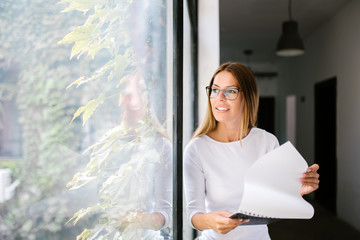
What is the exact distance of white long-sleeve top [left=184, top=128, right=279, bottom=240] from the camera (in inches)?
38.4

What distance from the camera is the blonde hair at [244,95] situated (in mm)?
1039

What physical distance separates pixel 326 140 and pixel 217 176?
181 inches

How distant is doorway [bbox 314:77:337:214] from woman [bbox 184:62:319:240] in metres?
3.98

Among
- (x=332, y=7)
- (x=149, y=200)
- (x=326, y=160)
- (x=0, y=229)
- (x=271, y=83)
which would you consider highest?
(x=332, y=7)

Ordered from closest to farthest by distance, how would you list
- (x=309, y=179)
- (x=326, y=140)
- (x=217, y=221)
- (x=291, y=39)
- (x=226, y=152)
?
(x=217, y=221)
(x=309, y=179)
(x=226, y=152)
(x=291, y=39)
(x=326, y=140)

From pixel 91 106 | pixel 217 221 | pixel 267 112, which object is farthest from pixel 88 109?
pixel 267 112

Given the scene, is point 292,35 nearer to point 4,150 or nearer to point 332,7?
point 332,7

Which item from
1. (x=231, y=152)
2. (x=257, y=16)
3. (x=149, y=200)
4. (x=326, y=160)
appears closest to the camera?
(x=149, y=200)

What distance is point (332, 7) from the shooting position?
422 cm

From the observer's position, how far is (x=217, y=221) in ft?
2.68

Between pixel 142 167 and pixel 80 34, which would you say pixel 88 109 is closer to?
pixel 80 34

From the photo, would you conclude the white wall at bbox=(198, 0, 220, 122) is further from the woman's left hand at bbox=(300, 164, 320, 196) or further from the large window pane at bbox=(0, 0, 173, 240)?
the large window pane at bbox=(0, 0, 173, 240)

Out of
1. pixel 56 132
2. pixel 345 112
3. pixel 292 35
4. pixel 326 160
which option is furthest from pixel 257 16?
pixel 56 132

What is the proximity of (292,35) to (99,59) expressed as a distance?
3962 mm
